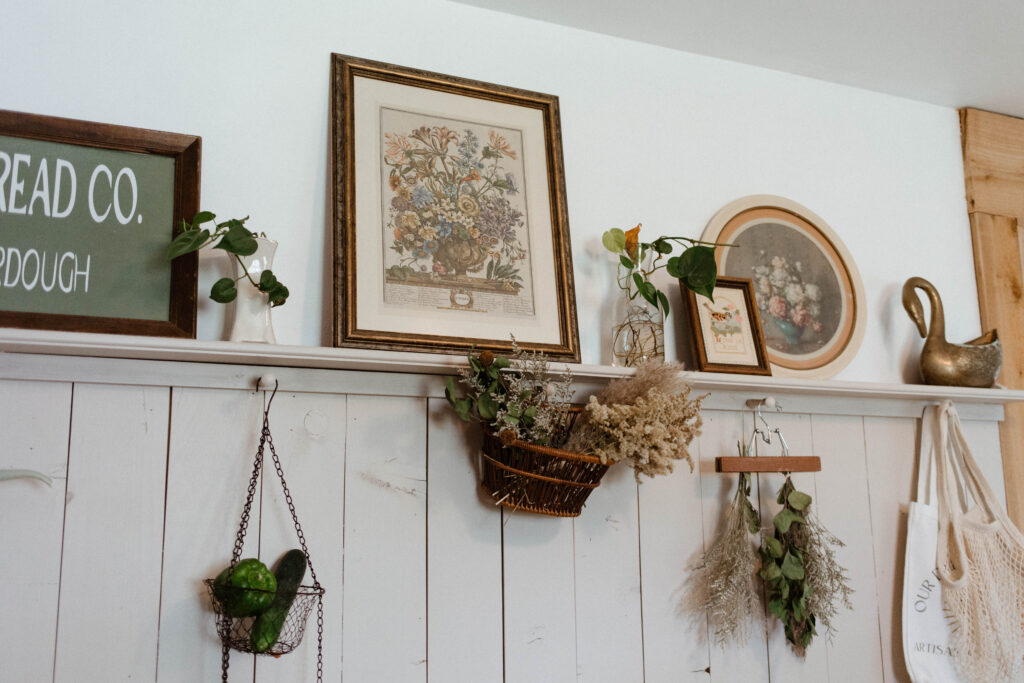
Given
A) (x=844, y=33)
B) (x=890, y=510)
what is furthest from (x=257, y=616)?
(x=844, y=33)

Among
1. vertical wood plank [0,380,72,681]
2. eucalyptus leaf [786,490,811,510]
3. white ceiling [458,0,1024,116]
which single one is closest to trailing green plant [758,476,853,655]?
eucalyptus leaf [786,490,811,510]

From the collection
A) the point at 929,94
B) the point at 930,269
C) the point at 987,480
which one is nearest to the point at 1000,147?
the point at 929,94

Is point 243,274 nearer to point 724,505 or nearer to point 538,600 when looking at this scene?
point 538,600

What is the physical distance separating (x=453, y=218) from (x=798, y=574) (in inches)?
37.5

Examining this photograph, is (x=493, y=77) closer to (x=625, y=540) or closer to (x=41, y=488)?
(x=625, y=540)

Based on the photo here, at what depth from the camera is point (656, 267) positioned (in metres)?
1.78

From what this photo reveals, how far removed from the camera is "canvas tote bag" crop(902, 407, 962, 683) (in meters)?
1.84

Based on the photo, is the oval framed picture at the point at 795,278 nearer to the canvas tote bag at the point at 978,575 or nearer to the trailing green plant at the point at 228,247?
the canvas tote bag at the point at 978,575

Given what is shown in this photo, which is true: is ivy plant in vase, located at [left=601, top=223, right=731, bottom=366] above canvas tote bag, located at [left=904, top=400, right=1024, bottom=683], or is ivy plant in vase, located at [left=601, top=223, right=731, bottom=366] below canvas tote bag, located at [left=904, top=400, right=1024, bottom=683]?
above

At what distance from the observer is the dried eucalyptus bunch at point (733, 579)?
1.68 metres

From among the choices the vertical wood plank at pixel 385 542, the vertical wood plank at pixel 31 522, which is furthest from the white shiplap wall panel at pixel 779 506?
the vertical wood plank at pixel 31 522

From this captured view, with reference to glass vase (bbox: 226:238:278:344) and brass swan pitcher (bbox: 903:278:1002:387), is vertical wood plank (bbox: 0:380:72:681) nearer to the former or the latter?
glass vase (bbox: 226:238:278:344)

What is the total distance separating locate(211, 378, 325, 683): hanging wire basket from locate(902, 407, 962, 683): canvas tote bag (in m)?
1.23

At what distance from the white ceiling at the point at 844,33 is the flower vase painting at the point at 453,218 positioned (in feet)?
1.10
